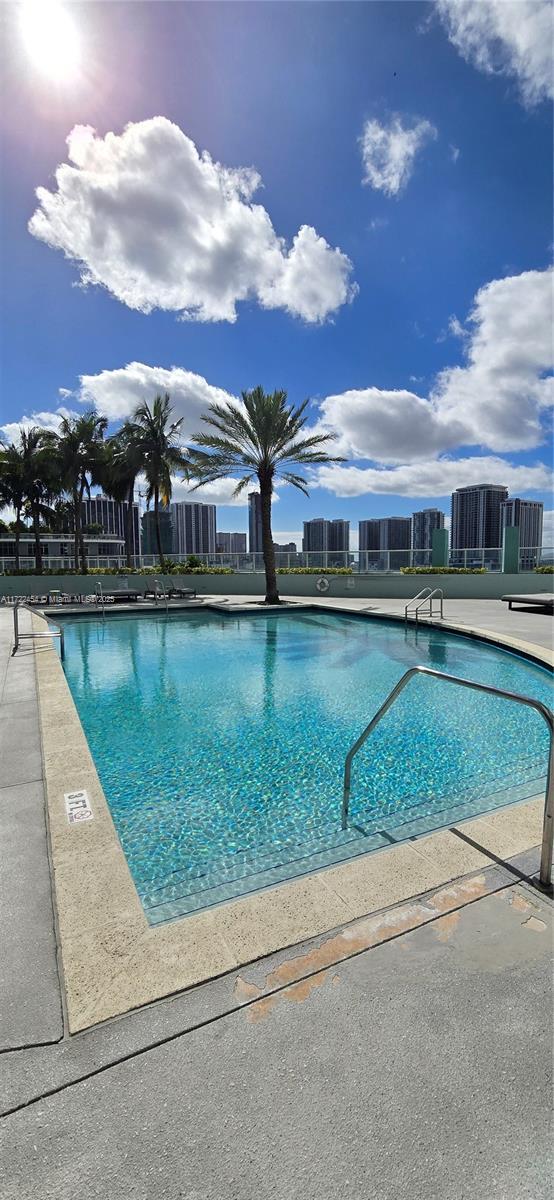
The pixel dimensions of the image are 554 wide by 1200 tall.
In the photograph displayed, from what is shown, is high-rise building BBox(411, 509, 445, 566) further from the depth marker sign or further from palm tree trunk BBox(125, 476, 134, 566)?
the depth marker sign

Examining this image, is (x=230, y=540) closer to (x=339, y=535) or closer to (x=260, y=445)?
(x=339, y=535)

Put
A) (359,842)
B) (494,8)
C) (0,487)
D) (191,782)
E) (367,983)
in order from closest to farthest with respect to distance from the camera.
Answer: (367,983), (359,842), (191,782), (494,8), (0,487)

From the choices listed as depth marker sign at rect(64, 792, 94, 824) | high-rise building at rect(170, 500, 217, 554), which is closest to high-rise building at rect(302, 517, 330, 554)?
depth marker sign at rect(64, 792, 94, 824)

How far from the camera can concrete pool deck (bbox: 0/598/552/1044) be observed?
76.2 inches

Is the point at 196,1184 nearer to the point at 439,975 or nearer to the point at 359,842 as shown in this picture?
the point at 439,975

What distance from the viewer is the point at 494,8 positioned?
872 centimetres

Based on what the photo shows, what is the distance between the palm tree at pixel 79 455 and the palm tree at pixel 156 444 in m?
3.02

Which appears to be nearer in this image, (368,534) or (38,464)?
(368,534)

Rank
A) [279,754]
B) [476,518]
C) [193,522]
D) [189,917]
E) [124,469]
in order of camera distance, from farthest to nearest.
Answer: [193,522] < [124,469] < [476,518] < [279,754] < [189,917]

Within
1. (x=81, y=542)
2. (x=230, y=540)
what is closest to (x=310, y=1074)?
(x=81, y=542)

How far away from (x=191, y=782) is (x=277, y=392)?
16382 millimetres

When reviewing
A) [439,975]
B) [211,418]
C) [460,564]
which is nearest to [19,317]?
[211,418]

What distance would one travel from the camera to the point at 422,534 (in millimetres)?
23406

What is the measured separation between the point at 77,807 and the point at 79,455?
28830 millimetres
